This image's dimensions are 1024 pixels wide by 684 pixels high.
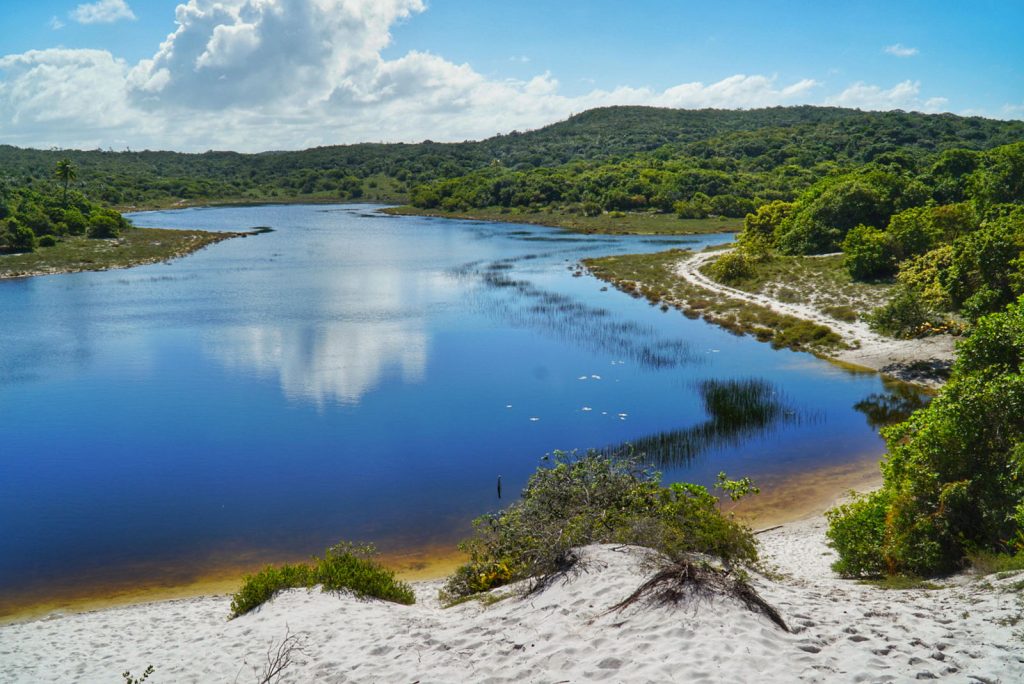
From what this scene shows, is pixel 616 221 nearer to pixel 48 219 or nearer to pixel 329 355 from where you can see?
pixel 48 219

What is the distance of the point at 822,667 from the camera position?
38.4 feet

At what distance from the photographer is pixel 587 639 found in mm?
13336

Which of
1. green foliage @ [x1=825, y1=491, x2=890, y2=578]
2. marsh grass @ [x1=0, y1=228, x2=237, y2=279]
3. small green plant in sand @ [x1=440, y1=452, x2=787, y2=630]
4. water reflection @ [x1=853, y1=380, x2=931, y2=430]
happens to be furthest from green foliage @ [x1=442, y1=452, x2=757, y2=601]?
marsh grass @ [x1=0, y1=228, x2=237, y2=279]

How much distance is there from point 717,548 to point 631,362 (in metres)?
33.8

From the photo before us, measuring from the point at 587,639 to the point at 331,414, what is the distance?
29.1 m

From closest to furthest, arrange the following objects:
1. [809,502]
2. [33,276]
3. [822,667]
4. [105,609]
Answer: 1. [822,667]
2. [105,609]
3. [809,502]
4. [33,276]

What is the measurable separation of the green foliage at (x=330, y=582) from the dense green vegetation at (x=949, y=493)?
12.5 metres

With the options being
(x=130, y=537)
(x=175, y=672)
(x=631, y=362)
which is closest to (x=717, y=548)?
(x=175, y=672)

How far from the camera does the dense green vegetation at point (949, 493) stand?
17938 mm

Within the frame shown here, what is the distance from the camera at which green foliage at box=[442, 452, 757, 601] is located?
1758 centimetres

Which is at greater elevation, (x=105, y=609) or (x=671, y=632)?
(x=671, y=632)

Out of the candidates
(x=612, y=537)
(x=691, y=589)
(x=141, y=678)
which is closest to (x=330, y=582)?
(x=141, y=678)

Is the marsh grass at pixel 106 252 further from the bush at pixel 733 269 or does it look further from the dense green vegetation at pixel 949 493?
the dense green vegetation at pixel 949 493

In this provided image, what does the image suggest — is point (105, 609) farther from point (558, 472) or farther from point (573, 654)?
point (573, 654)
